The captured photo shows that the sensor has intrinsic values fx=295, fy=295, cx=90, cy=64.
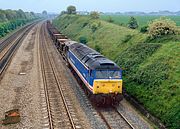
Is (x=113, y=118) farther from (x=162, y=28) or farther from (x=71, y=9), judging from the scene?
(x=71, y=9)

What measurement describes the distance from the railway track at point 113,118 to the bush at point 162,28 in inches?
520

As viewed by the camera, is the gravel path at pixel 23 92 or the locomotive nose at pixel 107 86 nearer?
the gravel path at pixel 23 92

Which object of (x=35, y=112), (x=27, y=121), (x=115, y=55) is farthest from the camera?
(x=115, y=55)

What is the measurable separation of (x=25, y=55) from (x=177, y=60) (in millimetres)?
28453

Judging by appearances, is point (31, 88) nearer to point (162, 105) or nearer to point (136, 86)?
point (136, 86)

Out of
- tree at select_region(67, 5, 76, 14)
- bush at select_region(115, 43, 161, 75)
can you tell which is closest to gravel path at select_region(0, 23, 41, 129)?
bush at select_region(115, 43, 161, 75)

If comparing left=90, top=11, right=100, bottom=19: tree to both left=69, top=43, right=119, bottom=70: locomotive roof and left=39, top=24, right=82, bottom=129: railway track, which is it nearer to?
left=39, top=24, right=82, bottom=129: railway track

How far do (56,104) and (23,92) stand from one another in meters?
4.65

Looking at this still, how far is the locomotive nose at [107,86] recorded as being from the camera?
73.8ft

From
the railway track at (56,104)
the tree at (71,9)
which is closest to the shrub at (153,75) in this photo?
the railway track at (56,104)

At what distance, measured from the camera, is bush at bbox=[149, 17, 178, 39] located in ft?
106

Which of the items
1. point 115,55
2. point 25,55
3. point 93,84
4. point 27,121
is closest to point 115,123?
point 93,84

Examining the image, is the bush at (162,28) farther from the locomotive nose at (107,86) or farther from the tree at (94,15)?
the tree at (94,15)

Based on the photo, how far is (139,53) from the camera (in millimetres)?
30891
